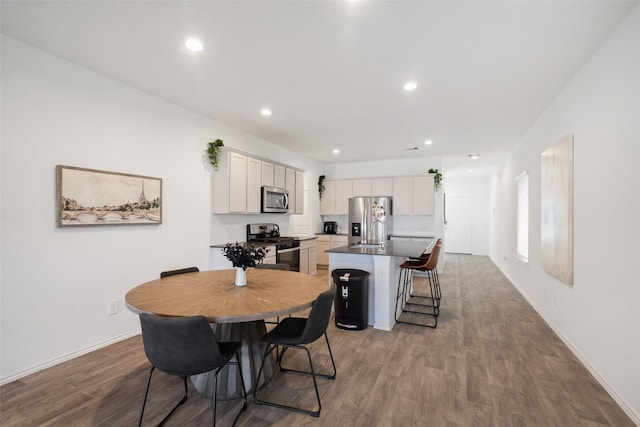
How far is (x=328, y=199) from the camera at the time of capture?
7.54m

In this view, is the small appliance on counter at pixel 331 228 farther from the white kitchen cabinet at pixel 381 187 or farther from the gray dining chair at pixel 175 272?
the gray dining chair at pixel 175 272

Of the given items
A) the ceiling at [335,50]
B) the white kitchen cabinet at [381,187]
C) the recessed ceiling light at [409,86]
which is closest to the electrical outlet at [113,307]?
the ceiling at [335,50]

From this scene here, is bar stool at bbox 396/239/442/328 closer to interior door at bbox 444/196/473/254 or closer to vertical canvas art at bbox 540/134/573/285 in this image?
vertical canvas art at bbox 540/134/573/285

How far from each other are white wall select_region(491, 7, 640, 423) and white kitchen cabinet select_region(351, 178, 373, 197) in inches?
158

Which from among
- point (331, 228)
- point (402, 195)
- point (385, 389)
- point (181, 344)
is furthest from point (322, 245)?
point (181, 344)

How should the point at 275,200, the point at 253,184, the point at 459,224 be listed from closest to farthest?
1. the point at 253,184
2. the point at 275,200
3. the point at 459,224

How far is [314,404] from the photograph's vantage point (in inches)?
83.2

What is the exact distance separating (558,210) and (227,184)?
4.07 metres

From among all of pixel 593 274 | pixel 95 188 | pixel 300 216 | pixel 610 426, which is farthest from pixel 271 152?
pixel 610 426

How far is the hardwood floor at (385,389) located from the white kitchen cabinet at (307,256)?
240 centimetres

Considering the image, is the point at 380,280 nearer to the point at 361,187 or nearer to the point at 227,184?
the point at 227,184

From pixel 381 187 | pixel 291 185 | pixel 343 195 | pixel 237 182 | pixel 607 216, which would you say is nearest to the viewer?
pixel 607 216

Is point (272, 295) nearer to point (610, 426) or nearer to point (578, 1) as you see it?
point (610, 426)

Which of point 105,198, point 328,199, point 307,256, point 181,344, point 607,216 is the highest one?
point 328,199
